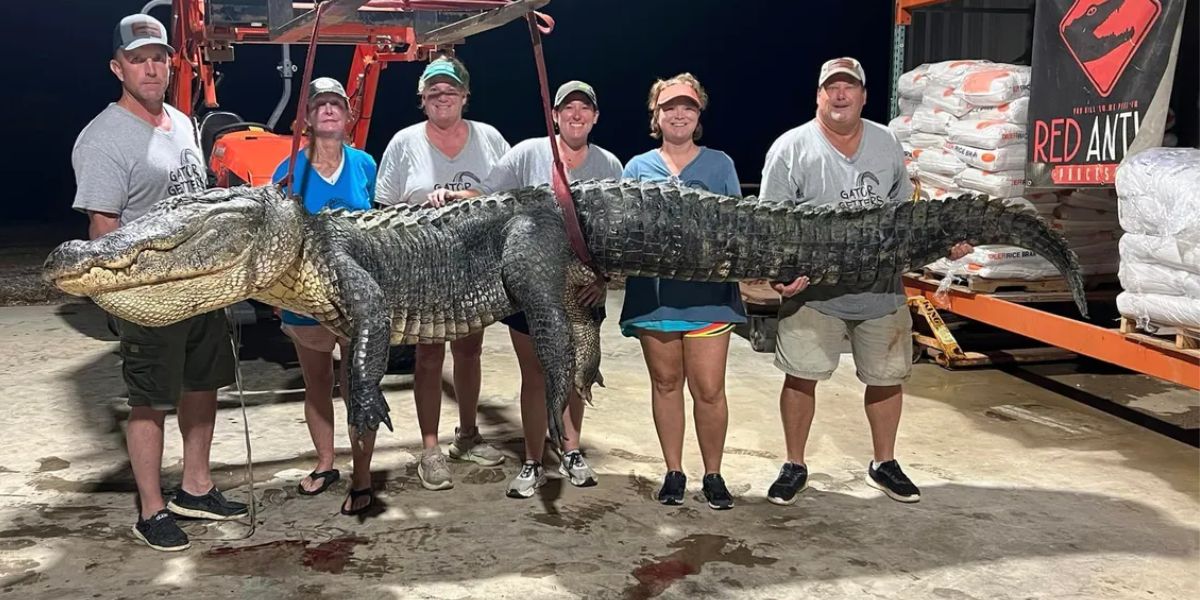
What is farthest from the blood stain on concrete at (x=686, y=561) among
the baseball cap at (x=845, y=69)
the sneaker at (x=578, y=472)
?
the baseball cap at (x=845, y=69)

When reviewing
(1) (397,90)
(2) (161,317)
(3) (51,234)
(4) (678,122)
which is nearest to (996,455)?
(4) (678,122)

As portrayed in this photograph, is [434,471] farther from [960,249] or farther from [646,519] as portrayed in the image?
[960,249]

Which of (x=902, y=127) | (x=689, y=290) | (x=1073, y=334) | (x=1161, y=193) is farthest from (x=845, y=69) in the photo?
(x=902, y=127)

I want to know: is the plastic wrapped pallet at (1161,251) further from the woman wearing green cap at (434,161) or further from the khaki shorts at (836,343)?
the woman wearing green cap at (434,161)

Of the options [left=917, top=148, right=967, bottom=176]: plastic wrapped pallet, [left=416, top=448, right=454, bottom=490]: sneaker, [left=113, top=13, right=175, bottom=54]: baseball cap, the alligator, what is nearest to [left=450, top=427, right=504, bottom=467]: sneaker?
[left=416, top=448, right=454, bottom=490]: sneaker

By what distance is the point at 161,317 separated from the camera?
2.32 metres

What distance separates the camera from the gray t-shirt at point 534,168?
10.3 feet

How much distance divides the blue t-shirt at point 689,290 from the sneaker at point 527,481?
2.59ft

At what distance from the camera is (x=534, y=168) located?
3150mm

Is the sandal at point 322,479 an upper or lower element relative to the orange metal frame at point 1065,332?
lower

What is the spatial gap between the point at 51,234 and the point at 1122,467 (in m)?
13.3

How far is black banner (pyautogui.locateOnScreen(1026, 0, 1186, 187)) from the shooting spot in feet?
12.6

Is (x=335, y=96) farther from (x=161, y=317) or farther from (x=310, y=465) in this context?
(x=310, y=465)

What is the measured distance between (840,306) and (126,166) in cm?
243
